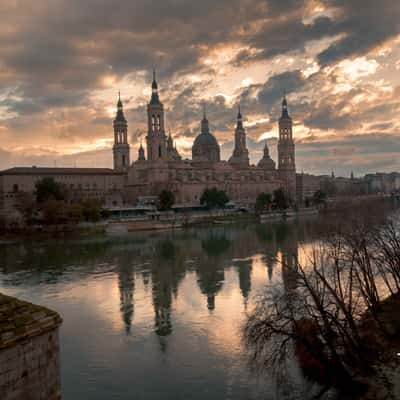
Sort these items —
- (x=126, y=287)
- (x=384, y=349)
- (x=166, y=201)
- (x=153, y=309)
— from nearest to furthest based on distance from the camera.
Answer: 1. (x=384, y=349)
2. (x=153, y=309)
3. (x=126, y=287)
4. (x=166, y=201)

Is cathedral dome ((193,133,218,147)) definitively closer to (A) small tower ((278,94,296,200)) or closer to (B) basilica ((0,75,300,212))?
(B) basilica ((0,75,300,212))

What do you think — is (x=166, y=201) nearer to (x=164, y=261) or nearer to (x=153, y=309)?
(x=164, y=261)

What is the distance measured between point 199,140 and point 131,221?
29967 mm

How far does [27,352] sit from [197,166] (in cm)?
5473

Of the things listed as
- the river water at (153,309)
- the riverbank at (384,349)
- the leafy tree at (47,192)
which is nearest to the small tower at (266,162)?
the leafy tree at (47,192)

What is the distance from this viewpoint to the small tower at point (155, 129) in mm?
49625

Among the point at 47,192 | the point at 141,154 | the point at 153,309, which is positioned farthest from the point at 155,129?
the point at 153,309

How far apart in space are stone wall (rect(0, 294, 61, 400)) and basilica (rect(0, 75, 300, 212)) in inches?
1577

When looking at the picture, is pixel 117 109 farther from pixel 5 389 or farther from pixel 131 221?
pixel 5 389

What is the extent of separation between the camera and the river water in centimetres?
693

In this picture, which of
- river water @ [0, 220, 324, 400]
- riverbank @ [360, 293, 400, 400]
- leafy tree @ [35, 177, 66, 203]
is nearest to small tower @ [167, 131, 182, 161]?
leafy tree @ [35, 177, 66, 203]

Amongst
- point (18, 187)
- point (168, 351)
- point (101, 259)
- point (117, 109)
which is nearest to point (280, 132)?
point (117, 109)

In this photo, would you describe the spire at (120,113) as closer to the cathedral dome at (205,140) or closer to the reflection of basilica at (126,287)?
the cathedral dome at (205,140)

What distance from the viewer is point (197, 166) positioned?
58.2m
